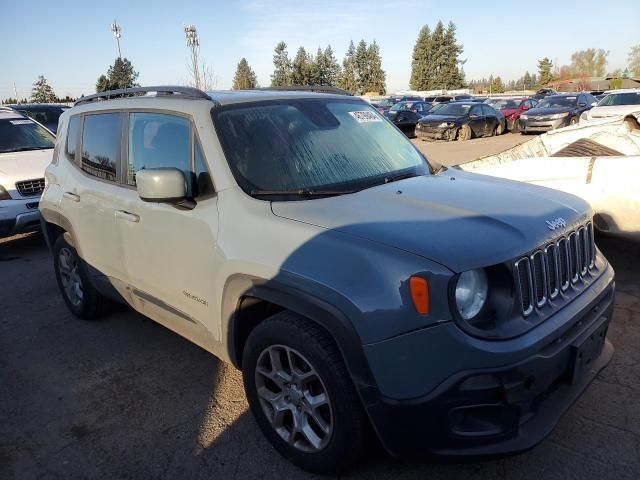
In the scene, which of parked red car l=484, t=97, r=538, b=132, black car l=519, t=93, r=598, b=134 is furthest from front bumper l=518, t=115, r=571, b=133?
parked red car l=484, t=97, r=538, b=132

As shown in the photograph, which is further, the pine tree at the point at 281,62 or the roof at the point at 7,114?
the pine tree at the point at 281,62

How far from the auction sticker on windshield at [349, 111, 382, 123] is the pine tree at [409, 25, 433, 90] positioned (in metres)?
90.7

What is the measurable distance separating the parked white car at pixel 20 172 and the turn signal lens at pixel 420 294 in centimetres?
655

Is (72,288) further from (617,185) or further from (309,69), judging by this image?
(309,69)

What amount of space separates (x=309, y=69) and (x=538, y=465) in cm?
7835

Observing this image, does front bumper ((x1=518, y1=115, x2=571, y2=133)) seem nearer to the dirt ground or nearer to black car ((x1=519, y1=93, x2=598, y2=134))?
black car ((x1=519, y1=93, x2=598, y2=134))

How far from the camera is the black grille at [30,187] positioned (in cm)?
722

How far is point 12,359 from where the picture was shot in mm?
4109

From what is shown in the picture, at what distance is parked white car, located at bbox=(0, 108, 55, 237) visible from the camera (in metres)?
6.99

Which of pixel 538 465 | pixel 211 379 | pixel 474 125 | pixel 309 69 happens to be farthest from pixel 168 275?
pixel 309 69

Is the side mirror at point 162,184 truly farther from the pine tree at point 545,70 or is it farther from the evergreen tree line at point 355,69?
the pine tree at point 545,70

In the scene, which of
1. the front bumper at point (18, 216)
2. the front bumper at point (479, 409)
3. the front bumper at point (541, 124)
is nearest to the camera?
the front bumper at point (479, 409)

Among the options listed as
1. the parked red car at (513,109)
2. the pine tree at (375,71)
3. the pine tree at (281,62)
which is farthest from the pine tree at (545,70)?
the parked red car at (513,109)

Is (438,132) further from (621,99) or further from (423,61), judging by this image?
(423,61)
